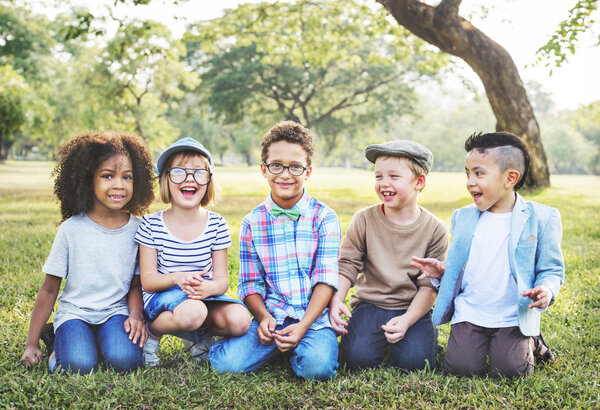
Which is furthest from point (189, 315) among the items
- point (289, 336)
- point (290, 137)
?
point (290, 137)

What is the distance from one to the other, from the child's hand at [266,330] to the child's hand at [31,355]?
130cm

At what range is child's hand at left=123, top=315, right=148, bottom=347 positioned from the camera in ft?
9.49

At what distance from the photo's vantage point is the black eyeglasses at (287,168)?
299 centimetres

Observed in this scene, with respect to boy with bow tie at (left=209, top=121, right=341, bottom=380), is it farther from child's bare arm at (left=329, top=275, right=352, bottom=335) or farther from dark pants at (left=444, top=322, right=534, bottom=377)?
dark pants at (left=444, top=322, right=534, bottom=377)

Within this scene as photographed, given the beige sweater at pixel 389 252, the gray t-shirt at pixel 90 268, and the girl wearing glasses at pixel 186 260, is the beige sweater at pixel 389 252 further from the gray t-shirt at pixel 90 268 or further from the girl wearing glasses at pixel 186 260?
the gray t-shirt at pixel 90 268

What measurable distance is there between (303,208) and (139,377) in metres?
1.37

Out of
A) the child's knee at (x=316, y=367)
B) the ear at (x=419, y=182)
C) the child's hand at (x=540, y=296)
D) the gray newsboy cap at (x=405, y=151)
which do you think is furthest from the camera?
the ear at (x=419, y=182)

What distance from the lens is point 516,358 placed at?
276 cm

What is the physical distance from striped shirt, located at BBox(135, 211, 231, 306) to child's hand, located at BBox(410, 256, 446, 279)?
47.5 inches

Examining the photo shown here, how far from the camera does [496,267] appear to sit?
2.94 m

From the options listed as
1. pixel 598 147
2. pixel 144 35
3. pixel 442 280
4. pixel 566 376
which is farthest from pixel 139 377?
pixel 598 147

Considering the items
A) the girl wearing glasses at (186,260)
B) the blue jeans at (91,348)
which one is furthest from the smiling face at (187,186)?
the blue jeans at (91,348)

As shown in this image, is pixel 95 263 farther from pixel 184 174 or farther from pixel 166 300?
pixel 184 174

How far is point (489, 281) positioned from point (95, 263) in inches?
95.1
